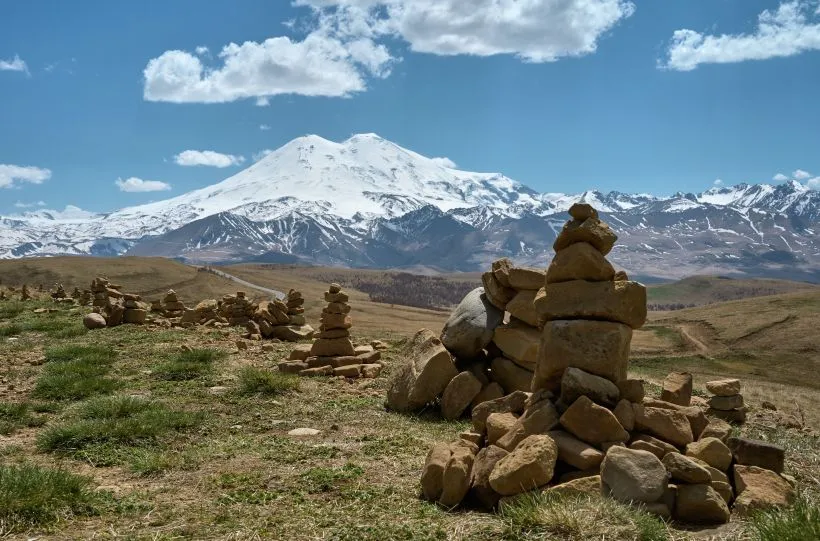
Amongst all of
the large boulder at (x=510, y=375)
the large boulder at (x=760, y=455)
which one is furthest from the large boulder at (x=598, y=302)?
Result: the large boulder at (x=510, y=375)

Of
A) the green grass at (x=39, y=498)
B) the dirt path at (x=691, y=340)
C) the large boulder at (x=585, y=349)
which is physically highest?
the large boulder at (x=585, y=349)

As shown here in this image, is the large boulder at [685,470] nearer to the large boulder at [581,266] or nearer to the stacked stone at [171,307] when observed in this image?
the large boulder at [581,266]

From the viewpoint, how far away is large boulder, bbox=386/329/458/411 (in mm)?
16266

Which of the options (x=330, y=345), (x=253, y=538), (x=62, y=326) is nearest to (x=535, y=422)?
(x=253, y=538)

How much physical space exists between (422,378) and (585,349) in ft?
19.2

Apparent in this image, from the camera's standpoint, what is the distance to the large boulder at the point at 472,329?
17312 mm

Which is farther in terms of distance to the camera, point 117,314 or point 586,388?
point 117,314

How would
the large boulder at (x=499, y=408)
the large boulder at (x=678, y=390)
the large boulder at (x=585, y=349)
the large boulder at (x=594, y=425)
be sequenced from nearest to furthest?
1. the large boulder at (x=594, y=425)
2. the large boulder at (x=585, y=349)
3. the large boulder at (x=499, y=408)
4. the large boulder at (x=678, y=390)

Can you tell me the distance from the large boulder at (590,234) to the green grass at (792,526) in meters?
5.72

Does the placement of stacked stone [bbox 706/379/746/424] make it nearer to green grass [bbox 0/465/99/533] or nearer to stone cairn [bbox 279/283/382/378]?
stone cairn [bbox 279/283/382/378]

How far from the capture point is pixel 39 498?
8.41m

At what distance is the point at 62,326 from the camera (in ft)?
96.6

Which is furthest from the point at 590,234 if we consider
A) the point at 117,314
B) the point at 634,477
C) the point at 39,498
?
the point at 117,314

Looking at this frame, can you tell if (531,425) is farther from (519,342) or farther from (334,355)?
(334,355)
